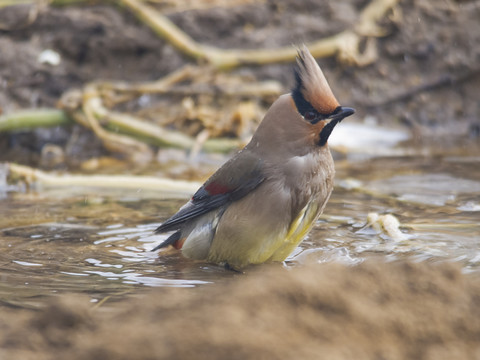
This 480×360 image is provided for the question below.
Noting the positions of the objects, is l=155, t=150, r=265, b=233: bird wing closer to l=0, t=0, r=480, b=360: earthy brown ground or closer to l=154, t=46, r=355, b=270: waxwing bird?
l=154, t=46, r=355, b=270: waxwing bird

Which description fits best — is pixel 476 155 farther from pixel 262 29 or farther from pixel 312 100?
pixel 312 100

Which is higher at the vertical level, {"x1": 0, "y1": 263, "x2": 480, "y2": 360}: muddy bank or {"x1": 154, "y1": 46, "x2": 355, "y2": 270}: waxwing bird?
{"x1": 154, "y1": 46, "x2": 355, "y2": 270}: waxwing bird

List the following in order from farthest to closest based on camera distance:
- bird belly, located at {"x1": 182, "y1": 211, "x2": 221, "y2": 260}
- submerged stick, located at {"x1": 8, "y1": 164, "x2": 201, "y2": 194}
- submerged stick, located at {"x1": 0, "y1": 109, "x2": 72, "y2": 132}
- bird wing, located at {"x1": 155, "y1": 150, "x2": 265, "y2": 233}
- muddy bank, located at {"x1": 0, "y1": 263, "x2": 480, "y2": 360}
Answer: submerged stick, located at {"x1": 0, "y1": 109, "x2": 72, "y2": 132}
submerged stick, located at {"x1": 8, "y1": 164, "x2": 201, "y2": 194}
bird belly, located at {"x1": 182, "y1": 211, "x2": 221, "y2": 260}
bird wing, located at {"x1": 155, "y1": 150, "x2": 265, "y2": 233}
muddy bank, located at {"x1": 0, "y1": 263, "x2": 480, "y2": 360}

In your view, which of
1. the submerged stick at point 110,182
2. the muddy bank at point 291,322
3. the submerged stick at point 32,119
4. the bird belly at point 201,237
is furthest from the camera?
the submerged stick at point 32,119

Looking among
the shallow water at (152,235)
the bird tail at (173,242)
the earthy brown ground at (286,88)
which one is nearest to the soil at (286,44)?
the earthy brown ground at (286,88)

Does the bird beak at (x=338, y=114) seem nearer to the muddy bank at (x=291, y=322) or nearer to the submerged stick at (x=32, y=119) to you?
the muddy bank at (x=291, y=322)

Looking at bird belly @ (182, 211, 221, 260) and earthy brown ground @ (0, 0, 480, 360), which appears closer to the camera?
earthy brown ground @ (0, 0, 480, 360)

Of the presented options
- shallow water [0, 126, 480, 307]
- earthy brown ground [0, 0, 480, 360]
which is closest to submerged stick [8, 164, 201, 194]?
shallow water [0, 126, 480, 307]

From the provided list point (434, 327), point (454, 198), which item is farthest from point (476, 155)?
point (434, 327)

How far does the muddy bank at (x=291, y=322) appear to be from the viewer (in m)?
2.21

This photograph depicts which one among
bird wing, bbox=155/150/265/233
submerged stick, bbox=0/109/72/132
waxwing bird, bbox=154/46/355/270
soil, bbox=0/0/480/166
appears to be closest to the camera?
waxwing bird, bbox=154/46/355/270

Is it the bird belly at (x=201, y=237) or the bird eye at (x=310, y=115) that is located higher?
the bird eye at (x=310, y=115)

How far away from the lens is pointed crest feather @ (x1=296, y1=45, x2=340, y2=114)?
3.72 metres

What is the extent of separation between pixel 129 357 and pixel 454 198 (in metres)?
3.32
